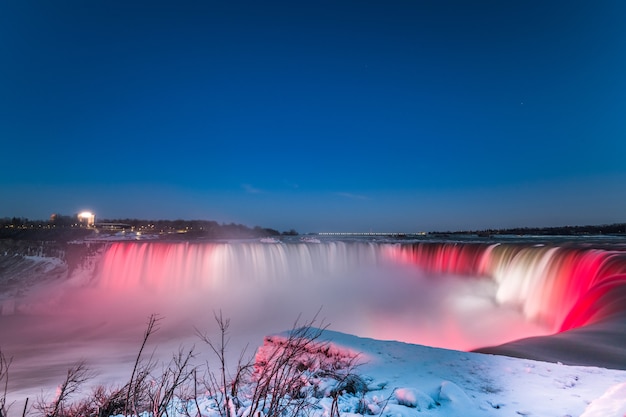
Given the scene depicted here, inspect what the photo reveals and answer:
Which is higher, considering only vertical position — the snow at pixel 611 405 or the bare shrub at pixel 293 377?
the snow at pixel 611 405

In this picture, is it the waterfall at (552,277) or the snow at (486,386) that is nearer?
the snow at (486,386)

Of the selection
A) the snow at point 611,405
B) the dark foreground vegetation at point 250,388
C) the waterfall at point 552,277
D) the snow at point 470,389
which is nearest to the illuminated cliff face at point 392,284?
the waterfall at point 552,277

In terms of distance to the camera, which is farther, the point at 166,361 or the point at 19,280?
the point at 19,280

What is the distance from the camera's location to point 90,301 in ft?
79.2

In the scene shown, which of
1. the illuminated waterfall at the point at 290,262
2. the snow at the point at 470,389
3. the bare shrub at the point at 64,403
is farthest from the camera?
the illuminated waterfall at the point at 290,262

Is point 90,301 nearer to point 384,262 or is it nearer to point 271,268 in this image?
point 271,268

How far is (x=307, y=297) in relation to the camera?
24750mm

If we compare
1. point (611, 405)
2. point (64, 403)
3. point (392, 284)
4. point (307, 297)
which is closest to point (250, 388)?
point (64, 403)

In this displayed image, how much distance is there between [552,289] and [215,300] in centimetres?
1970

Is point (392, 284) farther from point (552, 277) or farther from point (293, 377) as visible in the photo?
point (293, 377)

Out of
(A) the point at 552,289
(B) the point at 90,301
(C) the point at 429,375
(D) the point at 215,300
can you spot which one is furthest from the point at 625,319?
(B) the point at 90,301

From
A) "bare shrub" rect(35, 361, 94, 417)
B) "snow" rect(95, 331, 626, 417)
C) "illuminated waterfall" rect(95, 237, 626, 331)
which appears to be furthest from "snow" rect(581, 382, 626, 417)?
"illuminated waterfall" rect(95, 237, 626, 331)

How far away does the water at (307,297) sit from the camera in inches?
523

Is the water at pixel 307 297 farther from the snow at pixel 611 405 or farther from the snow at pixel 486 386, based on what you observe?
the snow at pixel 611 405
